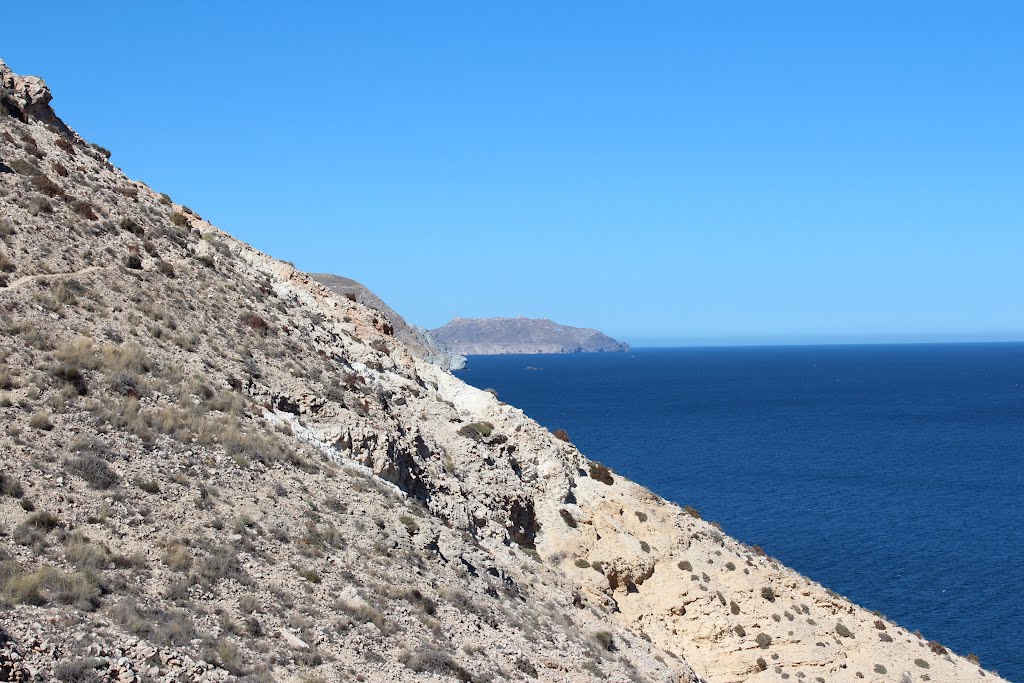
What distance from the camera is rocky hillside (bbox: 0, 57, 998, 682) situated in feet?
48.9

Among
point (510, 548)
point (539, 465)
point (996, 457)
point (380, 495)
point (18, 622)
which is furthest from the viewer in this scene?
→ point (996, 457)

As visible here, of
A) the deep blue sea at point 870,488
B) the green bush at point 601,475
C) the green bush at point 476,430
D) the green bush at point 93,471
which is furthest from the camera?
the deep blue sea at point 870,488

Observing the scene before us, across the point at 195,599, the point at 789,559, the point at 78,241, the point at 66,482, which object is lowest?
the point at 789,559

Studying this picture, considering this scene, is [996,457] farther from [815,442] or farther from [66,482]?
[66,482]

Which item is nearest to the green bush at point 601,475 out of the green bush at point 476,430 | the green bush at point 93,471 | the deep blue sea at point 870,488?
the green bush at point 476,430

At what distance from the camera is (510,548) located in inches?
1149

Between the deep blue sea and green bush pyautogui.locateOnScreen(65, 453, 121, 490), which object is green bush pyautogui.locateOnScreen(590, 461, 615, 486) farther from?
green bush pyautogui.locateOnScreen(65, 453, 121, 490)

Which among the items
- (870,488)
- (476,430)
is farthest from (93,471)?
(870,488)

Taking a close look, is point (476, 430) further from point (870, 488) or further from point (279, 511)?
point (870, 488)

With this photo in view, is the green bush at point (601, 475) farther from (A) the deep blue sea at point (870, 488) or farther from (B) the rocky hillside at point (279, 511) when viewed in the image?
(A) the deep blue sea at point (870, 488)

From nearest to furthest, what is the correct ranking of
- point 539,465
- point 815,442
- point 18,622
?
point 18,622 → point 539,465 → point 815,442

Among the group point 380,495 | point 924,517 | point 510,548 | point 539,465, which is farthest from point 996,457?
point 380,495

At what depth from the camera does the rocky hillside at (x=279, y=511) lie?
48.9 ft

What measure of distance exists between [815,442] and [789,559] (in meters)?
61.5
